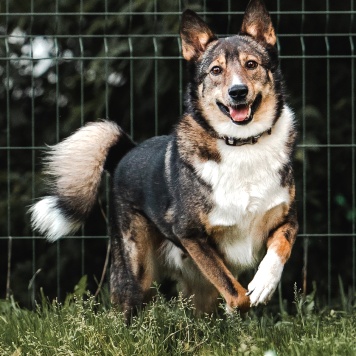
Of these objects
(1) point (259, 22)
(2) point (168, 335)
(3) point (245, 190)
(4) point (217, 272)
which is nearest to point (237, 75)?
(1) point (259, 22)

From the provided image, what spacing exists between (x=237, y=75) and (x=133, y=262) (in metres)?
1.16

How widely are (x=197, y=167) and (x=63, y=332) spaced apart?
102cm

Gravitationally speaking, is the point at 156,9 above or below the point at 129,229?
above

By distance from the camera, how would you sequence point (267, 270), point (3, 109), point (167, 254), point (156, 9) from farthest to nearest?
point (3, 109) < point (156, 9) < point (167, 254) < point (267, 270)

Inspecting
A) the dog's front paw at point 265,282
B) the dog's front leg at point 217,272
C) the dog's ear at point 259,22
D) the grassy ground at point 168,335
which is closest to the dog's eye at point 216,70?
the dog's ear at point 259,22

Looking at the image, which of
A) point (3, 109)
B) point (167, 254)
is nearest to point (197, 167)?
point (167, 254)

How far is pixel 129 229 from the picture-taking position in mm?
5070

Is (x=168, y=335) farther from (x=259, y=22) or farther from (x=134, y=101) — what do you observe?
(x=134, y=101)

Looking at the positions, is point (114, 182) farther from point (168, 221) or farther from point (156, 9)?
point (156, 9)

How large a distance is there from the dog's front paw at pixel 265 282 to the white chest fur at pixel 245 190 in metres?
0.31


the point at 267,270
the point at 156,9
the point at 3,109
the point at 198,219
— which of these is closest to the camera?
the point at 267,270

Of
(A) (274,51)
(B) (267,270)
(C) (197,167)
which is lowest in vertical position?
(B) (267,270)

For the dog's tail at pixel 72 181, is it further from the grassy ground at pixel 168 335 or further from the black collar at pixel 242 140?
the black collar at pixel 242 140

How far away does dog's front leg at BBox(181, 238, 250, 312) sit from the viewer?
4371 mm
